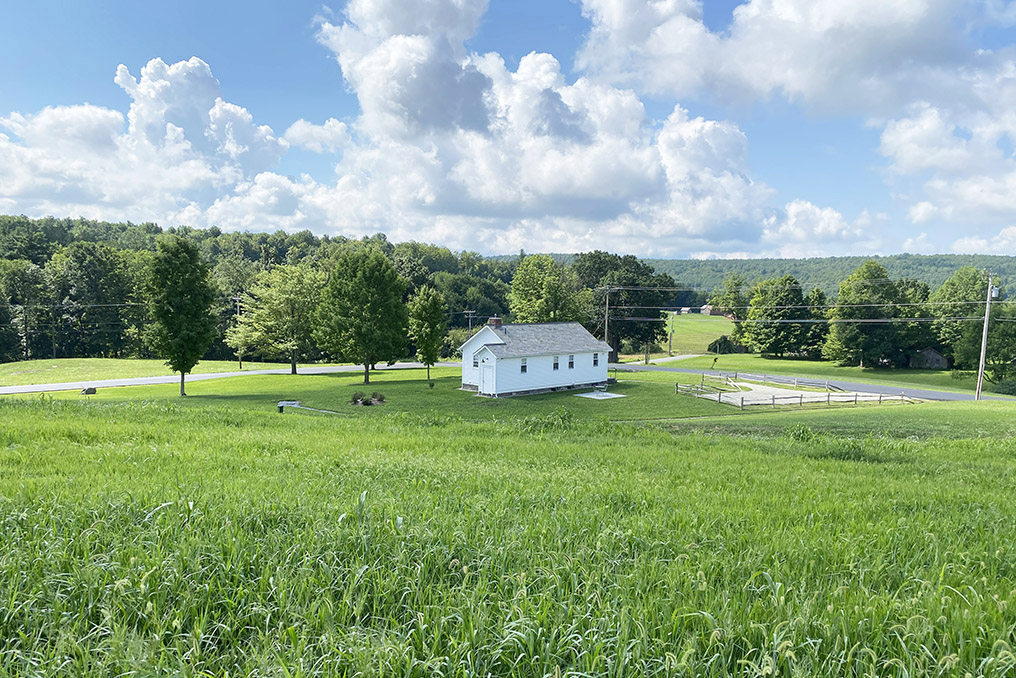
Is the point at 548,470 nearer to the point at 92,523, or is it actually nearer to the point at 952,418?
the point at 92,523

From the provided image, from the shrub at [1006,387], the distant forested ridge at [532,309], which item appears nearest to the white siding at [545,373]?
the distant forested ridge at [532,309]

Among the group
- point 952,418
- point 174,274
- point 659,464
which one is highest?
point 174,274

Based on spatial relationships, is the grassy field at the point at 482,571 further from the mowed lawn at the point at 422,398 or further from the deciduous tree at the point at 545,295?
the deciduous tree at the point at 545,295

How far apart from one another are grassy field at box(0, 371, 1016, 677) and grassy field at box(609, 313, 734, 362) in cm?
6971

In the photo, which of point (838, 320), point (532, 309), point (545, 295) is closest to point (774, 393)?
point (545, 295)

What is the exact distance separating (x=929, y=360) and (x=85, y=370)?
300 feet

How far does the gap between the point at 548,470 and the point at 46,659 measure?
6.06 metres

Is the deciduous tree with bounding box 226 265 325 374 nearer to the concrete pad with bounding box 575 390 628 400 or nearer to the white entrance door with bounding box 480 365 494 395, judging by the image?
the white entrance door with bounding box 480 365 494 395

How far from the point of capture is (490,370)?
40375 mm

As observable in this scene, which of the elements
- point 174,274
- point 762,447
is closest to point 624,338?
point 174,274

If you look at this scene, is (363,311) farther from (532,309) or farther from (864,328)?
(864,328)

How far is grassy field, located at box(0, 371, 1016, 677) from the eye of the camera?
2594mm

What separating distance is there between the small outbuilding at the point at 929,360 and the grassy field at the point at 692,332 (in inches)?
1158

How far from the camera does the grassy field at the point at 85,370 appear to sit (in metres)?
48.8
